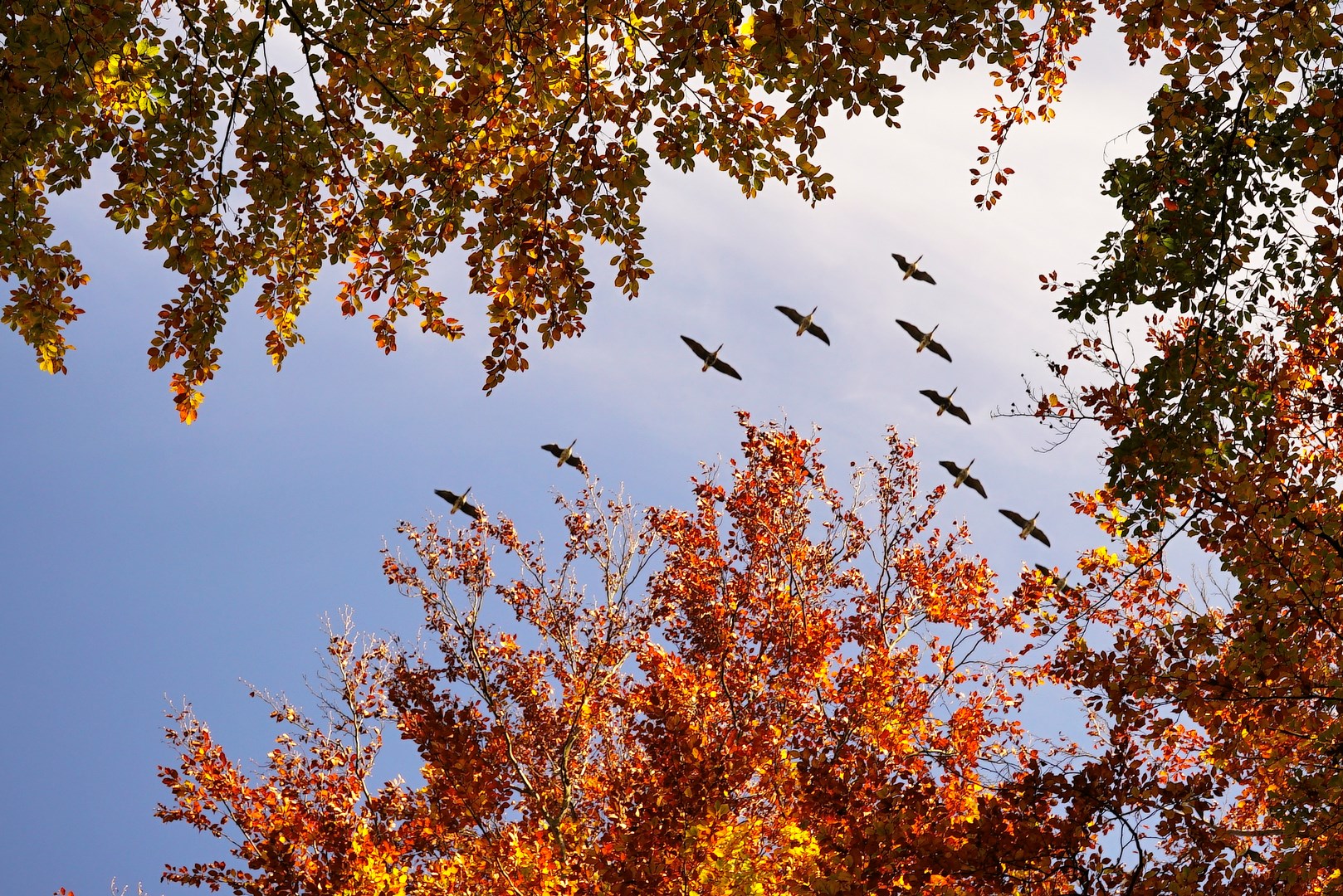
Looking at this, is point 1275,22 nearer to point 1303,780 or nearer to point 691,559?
point 1303,780

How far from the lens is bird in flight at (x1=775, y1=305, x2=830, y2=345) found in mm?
11367

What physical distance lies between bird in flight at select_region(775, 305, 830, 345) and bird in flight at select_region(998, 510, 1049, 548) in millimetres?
3267

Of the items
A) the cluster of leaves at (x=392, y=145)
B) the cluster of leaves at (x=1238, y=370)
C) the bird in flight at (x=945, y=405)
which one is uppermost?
the bird in flight at (x=945, y=405)

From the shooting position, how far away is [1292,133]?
15.1 ft

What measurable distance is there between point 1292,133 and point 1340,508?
2.40 meters

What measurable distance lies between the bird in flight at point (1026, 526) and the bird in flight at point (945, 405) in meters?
1.32

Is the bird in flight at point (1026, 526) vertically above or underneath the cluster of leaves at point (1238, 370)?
above

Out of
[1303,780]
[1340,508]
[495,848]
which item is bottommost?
[1303,780]

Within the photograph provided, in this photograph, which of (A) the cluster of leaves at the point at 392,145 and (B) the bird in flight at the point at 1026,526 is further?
(B) the bird in flight at the point at 1026,526

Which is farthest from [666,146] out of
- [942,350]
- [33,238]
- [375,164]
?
[942,350]

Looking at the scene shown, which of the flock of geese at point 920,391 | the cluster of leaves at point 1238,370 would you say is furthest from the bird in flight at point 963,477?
the cluster of leaves at point 1238,370

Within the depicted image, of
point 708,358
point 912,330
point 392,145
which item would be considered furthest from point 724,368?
point 392,145

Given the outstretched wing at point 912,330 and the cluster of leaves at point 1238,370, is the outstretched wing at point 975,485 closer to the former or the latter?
the outstretched wing at point 912,330

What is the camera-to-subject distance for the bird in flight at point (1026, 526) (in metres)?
11.8
